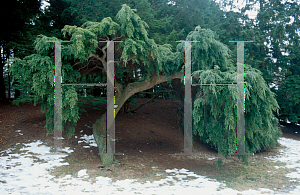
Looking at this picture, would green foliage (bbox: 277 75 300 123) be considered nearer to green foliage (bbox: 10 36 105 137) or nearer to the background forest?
the background forest

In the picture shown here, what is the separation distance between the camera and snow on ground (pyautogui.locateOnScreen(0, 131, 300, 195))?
460 cm

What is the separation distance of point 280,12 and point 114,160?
12143 millimetres

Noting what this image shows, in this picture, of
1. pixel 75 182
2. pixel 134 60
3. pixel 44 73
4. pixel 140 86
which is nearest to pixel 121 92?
pixel 140 86

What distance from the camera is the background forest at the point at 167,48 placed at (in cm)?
565

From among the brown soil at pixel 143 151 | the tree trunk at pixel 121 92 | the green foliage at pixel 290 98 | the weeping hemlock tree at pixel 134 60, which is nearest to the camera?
the weeping hemlock tree at pixel 134 60

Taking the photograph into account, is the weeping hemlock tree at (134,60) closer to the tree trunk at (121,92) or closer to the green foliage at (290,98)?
the tree trunk at (121,92)

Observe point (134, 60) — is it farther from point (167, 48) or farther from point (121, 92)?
point (121, 92)

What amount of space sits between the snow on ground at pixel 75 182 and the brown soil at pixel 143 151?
310 millimetres

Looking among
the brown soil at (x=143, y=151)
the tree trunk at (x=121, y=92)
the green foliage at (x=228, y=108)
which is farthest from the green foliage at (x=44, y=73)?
the green foliage at (x=228, y=108)

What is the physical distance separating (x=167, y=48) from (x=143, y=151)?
365 centimetres

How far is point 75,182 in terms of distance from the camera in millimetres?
5008

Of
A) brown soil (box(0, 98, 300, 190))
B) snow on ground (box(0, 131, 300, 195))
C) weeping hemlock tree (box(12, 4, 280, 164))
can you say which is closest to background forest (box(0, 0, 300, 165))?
weeping hemlock tree (box(12, 4, 280, 164))

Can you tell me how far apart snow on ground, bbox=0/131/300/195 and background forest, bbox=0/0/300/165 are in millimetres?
1048

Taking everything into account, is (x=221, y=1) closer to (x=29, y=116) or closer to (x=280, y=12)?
(x=280, y=12)
